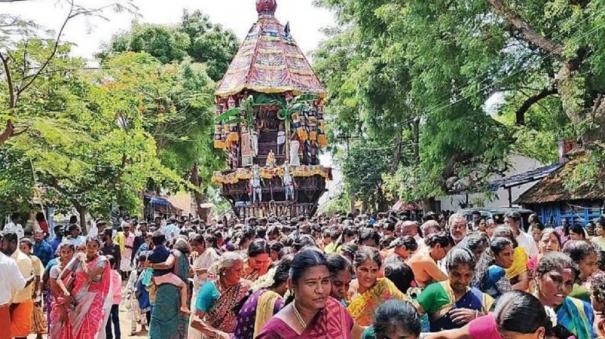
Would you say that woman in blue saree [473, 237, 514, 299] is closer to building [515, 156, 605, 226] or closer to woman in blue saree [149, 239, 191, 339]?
woman in blue saree [149, 239, 191, 339]

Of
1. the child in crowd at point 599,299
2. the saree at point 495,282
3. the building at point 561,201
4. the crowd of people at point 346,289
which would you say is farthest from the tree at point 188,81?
the child in crowd at point 599,299

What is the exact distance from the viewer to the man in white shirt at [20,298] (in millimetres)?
8422

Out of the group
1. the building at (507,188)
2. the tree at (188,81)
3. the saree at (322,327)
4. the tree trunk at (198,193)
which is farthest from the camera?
the tree trunk at (198,193)

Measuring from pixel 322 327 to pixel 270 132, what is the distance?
32.6 metres

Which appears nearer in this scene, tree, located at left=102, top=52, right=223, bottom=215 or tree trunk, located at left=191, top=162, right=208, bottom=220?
tree, located at left=102, top=52, right=223, bottom=215

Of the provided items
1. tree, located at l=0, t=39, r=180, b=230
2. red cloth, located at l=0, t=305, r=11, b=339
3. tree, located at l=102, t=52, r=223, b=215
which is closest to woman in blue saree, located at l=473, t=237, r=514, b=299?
red cloth, located at l=0, t=305, r=11, b=339

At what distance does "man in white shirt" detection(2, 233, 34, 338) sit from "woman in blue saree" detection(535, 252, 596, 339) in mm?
6211

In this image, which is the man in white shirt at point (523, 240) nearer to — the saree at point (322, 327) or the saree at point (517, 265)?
the saree at point (517, 265)

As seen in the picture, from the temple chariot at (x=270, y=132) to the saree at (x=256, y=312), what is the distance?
28151 mm

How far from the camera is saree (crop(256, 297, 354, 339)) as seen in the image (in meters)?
3.34

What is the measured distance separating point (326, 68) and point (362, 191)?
568cm

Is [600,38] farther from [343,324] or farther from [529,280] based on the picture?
[343,324]

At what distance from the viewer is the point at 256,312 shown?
4125 millimetres

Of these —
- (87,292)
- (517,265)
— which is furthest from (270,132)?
(517,265)
